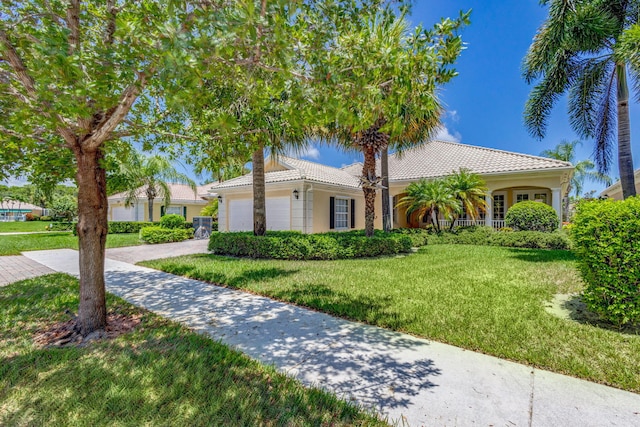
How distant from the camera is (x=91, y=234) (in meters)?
4.09

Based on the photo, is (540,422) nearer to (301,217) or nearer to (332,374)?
(332,374)

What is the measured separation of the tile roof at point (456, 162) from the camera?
15656 mm

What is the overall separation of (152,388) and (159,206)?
29.9m

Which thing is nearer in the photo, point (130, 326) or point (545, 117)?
point (130, 326)

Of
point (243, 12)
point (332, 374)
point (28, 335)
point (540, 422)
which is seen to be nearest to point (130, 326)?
point (28, 335)

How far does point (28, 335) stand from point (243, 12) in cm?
524

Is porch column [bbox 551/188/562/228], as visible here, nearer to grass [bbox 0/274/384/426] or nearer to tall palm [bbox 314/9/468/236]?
tall palm [bbox 314/9/468/236]

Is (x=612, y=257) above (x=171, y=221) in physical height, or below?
below

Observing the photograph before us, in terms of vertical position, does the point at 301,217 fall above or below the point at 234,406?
above

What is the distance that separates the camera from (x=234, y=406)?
8.52ft

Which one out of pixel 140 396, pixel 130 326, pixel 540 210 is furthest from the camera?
pixel 540 210

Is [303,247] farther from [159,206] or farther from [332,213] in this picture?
[159,206]

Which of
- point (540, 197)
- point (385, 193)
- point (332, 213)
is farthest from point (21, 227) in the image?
point (540, 197)

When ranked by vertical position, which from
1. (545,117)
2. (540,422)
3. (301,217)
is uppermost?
(545,117)
